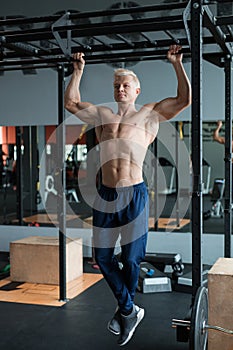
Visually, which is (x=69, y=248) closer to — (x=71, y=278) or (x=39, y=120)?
(x=71, y=278)

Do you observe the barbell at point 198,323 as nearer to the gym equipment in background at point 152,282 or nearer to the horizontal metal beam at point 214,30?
the horizontal metal beam at point 214,30

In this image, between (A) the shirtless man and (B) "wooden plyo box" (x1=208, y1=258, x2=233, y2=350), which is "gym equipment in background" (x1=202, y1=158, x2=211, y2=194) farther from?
(A) the shirtless man

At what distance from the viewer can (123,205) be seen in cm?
297

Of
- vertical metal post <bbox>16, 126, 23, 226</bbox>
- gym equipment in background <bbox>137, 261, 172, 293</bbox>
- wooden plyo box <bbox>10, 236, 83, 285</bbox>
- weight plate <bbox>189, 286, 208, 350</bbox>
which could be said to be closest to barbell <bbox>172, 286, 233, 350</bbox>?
weight plate <bbox>189, 286, 208, 350</bbox>

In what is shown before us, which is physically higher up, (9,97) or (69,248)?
(9,97)

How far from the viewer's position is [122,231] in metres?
3.00

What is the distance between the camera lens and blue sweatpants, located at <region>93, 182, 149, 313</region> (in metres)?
2.97

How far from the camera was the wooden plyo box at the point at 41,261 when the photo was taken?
528 cm

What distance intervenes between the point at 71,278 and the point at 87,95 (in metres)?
2.44

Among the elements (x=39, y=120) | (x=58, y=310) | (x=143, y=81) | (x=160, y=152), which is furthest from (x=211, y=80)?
(x=58, y=310)

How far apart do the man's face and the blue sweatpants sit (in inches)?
22.0

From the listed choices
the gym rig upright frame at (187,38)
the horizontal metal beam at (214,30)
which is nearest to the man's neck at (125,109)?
the gym rig upright frame at (187,38)

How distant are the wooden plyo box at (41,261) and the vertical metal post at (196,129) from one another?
271 cm

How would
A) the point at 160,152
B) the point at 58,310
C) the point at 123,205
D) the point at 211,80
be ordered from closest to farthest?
the point at 123,205 → the point at 58,310 → the point at 211,80 → the point at 160,152
